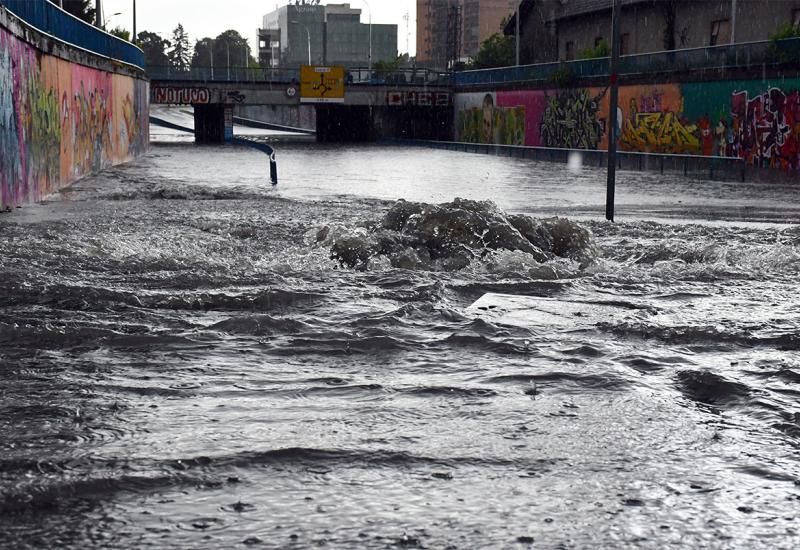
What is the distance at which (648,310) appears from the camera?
8.80 metres

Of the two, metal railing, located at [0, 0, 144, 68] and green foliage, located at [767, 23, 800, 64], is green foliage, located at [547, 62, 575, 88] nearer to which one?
green foliage, located at [767, 23, 800, 64]

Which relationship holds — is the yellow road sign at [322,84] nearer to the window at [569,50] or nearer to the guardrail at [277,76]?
the guardrail at [277,76]

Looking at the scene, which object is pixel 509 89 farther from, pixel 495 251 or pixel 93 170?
pixel 495 251

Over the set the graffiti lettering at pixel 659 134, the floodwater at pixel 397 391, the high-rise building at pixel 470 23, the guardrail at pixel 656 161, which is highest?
the high-rise building at pixel 470 23

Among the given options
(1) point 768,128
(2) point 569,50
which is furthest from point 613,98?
(2) point 569,50

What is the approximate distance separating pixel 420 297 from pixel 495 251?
241 centimetres

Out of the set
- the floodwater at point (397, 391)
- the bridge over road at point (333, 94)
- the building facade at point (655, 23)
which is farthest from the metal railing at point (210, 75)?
the floodwater at point (397, 391)

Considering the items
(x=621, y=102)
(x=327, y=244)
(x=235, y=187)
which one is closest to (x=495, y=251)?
(x=327, y=244)

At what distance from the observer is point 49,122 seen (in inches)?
872

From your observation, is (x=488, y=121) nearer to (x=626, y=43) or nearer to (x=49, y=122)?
(x=626, y=43)

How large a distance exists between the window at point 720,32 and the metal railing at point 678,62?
526cm

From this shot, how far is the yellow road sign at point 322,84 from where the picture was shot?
69.3 m

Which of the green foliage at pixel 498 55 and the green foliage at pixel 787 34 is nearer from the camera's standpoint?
the green foliage at pixel 787 34

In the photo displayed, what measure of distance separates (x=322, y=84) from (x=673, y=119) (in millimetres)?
32730
